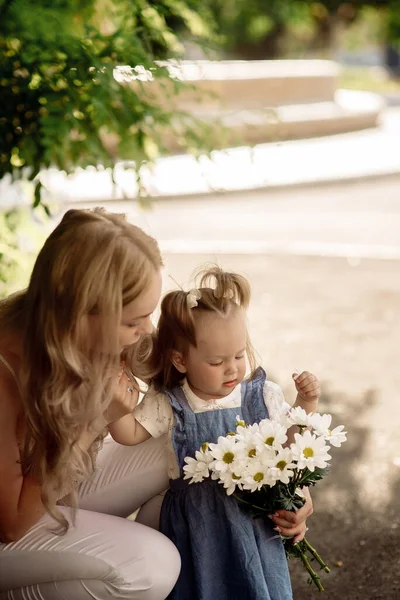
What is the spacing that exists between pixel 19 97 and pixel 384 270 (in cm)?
502

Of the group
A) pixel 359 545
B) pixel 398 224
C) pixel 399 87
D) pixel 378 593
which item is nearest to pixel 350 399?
pixel 359 545

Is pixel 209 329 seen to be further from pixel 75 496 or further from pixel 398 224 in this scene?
pixel 398 224

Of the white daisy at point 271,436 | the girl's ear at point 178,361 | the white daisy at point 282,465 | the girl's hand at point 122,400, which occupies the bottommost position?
the white daisy at point 282,465

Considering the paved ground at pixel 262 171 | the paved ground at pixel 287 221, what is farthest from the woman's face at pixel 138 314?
the paved ground at pixel 262 171

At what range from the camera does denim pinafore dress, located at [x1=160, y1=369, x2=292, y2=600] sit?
2.63 metres

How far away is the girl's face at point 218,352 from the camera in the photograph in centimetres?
268

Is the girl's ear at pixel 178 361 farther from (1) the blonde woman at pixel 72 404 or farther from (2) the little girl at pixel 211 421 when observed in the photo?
(1) the blonde woman at pixel 72 404

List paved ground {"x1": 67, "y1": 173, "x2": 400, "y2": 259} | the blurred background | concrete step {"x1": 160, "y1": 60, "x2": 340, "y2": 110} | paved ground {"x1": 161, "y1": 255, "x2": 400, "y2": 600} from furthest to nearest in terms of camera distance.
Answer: concrete step {"x1": 160, "y1": 60, "x2": 340, "y2": 110}, paved ground {"x1": 67, "y1": 173, "x2": 400, "y2": 259}, the blurred background, paved ground {"x1": 161, "y1": 255, "x2": 400, "y2": 600}

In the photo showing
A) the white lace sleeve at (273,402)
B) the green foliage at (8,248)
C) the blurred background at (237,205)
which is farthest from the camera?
the green foliage at (8,248)

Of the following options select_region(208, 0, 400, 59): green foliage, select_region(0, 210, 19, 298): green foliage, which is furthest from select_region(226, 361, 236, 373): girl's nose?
select_region(208, 0, 400, 59): green foliage

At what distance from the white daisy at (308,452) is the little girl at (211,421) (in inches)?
6.8

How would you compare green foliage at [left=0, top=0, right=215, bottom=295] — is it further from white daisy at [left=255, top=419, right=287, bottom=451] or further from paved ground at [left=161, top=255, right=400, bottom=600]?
paved ground at [left=161, top=255, right=400, bottom=600]

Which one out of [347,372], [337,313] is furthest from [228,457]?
[337,313]

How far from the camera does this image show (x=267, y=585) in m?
2.65
